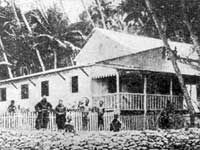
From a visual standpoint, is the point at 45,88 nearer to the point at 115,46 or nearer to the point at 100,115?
the point at 115,46

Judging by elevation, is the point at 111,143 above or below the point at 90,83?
below

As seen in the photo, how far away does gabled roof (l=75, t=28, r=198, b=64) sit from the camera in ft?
99.7

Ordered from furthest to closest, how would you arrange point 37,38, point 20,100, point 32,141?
point 37,38 → point 20,100 → point 32,141

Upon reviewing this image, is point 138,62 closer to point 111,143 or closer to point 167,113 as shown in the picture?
point 167,113

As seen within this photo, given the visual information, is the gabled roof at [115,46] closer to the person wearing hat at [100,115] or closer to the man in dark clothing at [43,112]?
the person wearing hat at [100,115]

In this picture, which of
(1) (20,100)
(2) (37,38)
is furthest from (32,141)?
(2) (37,38)

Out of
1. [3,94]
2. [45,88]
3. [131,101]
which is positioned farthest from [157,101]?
[3,94]

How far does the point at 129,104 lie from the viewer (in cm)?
2480

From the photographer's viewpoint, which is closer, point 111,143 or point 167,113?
point 111,143

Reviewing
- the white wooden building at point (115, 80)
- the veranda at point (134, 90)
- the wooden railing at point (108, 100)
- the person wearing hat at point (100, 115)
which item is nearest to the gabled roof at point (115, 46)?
the white wooden building at point (115, 80)

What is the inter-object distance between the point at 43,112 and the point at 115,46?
12340 millimetres

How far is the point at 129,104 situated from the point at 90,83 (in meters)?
2.86

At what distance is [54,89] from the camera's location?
28562 millimetres

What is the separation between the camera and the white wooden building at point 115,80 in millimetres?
24531
